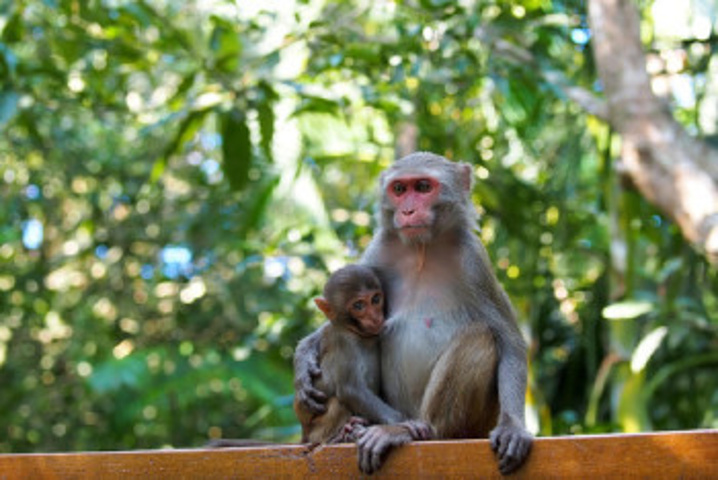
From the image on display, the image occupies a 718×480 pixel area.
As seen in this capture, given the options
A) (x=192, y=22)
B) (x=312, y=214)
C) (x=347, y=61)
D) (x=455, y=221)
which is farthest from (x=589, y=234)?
(x=455, y=221)

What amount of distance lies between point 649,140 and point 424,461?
3.47m

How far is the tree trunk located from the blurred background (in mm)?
281

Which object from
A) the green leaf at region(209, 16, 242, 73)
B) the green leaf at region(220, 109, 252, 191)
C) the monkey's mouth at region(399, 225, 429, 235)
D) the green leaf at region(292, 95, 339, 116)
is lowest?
the monkey's mouth at region(399, 225, 429, 235)

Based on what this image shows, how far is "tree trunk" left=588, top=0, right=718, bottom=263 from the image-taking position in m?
5.38

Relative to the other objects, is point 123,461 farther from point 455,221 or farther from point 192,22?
point 192,22

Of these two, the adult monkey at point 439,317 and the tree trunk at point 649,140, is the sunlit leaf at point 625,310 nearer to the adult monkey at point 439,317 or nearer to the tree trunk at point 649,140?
the tree trunk at point 649,140

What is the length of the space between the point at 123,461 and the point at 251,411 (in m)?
7.58

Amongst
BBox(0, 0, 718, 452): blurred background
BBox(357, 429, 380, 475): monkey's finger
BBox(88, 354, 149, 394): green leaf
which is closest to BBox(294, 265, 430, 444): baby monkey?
BBox(357, 429, 380, 475): monkey's finger

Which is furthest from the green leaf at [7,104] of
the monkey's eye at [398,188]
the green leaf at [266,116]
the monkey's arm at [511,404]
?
the monkey's arm at [511,404]

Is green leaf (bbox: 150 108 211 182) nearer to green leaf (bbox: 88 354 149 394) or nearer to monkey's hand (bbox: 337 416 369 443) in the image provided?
green leaf (bbox: 88 354 149 394)

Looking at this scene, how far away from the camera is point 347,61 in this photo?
6375 millimetres

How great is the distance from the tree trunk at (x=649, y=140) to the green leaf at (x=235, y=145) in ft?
7.79

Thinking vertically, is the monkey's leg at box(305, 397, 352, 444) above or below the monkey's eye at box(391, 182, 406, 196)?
below

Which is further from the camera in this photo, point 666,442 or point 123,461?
point 123,461
